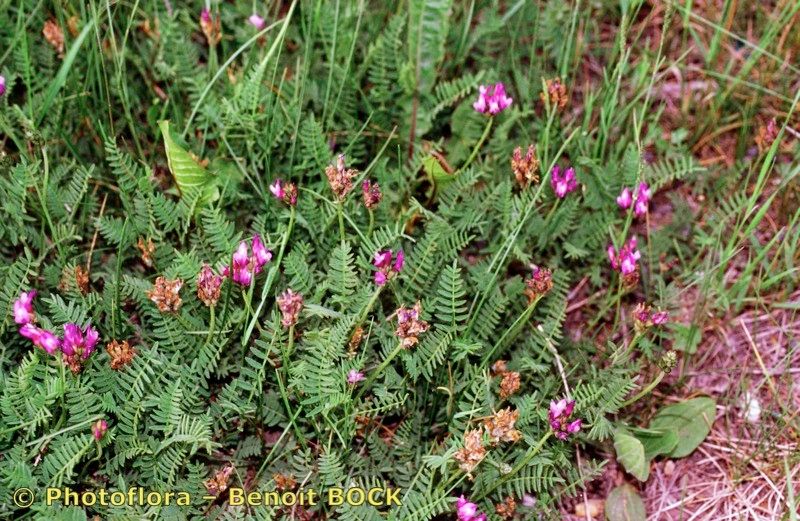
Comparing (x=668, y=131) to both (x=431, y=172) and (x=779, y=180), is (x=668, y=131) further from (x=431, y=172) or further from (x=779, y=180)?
(x=431, y=172)

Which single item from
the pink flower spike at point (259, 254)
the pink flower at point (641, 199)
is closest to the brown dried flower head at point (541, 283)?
the pink flower at point (641, 199)

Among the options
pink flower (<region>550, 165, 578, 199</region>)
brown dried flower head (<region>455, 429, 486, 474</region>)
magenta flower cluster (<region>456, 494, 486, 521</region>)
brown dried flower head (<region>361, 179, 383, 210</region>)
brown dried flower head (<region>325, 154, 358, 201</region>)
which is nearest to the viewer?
brown dried flower head (<region>455, 429, 486, 474</region>)

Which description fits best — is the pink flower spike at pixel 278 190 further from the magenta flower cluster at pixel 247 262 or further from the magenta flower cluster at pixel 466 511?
the magenta flower cluster at pixel 466 511

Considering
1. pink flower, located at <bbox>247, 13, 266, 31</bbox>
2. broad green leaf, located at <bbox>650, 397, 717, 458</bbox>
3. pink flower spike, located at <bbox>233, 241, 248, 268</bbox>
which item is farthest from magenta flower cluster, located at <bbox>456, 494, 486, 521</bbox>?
pink flower, located at <bbox>247, 13, 266, 31</bbox>

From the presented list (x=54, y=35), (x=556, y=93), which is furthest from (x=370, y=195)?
(x=54, y=35)

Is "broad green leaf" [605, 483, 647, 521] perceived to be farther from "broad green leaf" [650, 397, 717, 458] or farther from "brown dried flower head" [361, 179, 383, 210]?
"brown dried flower head" [361, 179, 383, 210]

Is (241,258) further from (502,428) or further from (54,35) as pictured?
(54,35)
